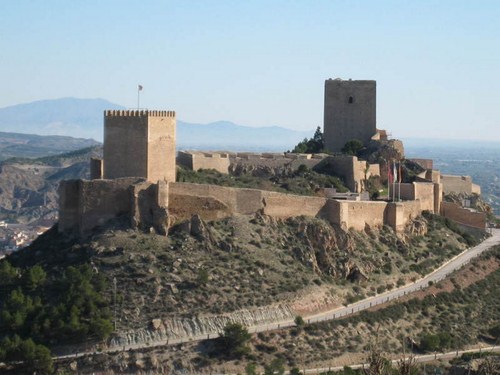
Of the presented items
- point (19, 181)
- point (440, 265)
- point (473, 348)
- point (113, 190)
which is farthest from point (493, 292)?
point (19, 181)

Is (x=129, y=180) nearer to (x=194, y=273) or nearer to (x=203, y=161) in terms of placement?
(x=194, y=273)

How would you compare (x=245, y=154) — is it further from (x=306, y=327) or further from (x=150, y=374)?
(x=150, y=374)

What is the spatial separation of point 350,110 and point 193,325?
24.3 meters

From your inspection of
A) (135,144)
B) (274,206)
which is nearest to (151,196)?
(135,144)

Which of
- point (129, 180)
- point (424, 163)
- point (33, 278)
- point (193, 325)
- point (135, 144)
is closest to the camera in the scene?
point (193, 325)

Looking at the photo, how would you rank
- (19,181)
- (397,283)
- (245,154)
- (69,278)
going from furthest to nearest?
1. (19,181)
2. (245,154)
3. (397,283)
4. (69,278)

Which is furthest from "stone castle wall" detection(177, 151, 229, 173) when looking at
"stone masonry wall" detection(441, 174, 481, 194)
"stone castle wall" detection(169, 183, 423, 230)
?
"stone masonry wall" detection(441, 174, 481, 194)

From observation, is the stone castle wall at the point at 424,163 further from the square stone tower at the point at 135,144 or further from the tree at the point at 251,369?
the tree at the point at 251,369

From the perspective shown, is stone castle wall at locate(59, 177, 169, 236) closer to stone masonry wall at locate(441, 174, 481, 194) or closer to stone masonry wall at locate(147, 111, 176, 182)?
stone masonry wall at locate(147, 111, 176, 182)

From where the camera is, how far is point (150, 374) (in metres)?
35.6

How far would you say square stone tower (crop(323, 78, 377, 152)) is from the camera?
5975 cm

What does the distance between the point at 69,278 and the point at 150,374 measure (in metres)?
5.07

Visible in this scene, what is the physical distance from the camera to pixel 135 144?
42000 mm

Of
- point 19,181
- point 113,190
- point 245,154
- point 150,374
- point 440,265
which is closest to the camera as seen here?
point 150,374
